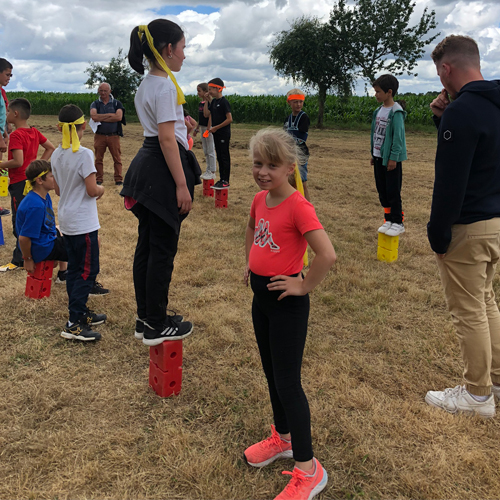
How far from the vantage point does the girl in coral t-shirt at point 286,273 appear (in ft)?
6.52

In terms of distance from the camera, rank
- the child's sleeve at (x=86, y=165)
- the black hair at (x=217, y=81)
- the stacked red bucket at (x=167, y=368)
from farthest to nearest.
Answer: the black hair at (x=217, y=81), the child's sleeve at (x=86, y=165), the stacked red bucket at (x=167, y=368)

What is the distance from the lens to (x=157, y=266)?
9.00ft

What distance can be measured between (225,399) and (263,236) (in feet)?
4.68

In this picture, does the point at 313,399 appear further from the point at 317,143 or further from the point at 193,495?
the point at 317,143

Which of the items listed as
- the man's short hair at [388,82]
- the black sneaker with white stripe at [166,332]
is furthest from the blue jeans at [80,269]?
the man's short hair at [388,82]

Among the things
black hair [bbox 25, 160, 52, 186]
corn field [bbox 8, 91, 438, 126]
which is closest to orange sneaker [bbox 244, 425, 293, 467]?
black hair [bbox 25, 160, 52, 186]

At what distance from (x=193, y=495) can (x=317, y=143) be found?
17.0m

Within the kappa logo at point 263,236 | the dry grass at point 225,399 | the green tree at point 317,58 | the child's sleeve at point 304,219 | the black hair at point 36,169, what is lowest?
the dry grass at point 225,399

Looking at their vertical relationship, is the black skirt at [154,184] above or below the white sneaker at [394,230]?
above

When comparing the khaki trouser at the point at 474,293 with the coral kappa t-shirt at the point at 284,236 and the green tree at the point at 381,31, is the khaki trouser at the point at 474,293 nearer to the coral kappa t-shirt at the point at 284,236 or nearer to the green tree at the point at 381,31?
the coral kappa t-shirt at the point at 284,236

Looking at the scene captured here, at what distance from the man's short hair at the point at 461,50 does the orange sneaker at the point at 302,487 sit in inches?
97.6

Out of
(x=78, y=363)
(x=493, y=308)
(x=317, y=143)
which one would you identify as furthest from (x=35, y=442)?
(x=317, y=143)

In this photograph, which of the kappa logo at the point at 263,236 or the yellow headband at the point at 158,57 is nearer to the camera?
the kappa logo at the point at 263,236

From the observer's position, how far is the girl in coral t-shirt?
6.52 feet
